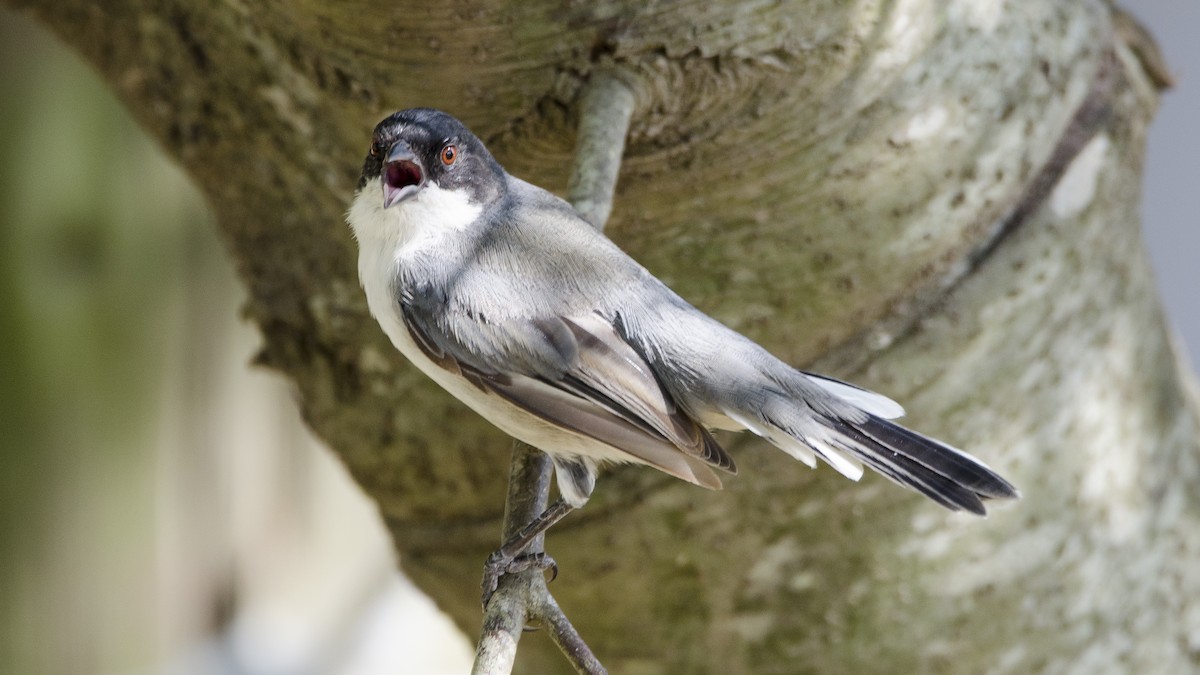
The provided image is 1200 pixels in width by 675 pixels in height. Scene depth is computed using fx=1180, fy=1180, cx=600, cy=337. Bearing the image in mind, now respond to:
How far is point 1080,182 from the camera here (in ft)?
6.42

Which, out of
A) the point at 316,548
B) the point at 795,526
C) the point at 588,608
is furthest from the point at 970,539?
the point at 316,548

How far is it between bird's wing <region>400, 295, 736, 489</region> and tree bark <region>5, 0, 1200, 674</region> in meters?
0.33

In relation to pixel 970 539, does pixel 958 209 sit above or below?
above

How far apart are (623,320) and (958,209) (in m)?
0.63

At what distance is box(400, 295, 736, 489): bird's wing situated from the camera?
1.51 metres

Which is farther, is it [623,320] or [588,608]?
[588,608]

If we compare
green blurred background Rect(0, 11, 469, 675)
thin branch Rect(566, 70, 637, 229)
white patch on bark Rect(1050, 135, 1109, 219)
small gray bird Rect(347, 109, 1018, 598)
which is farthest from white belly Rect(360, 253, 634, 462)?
green blurred background Rect(0, 11, 469, 675)

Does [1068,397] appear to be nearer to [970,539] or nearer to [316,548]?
[970,539]

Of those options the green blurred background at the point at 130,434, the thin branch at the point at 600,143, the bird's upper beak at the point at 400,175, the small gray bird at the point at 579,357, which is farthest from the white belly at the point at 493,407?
the green blurred background at the point at 130,434

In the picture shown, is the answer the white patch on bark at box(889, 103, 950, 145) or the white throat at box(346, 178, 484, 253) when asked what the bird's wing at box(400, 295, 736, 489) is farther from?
the white patch on bark at box(889, 103, 950, 145)

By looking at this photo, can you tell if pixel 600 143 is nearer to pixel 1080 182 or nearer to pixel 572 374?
pixel 572 374

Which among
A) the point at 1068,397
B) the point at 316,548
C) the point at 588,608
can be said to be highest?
the point at 316,548

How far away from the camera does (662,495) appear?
1.92m

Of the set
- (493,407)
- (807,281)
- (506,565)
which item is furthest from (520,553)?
(807,281)
